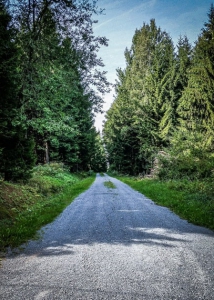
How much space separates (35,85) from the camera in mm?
8305

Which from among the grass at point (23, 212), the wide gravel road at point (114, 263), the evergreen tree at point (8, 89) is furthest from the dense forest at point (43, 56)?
the wide gravel road at point (114, 263)

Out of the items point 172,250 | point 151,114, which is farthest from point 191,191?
point 151,114

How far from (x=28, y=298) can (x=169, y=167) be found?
17412 mm

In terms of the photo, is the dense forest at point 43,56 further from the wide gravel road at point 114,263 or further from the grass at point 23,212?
the wide gravel road at point 114,263

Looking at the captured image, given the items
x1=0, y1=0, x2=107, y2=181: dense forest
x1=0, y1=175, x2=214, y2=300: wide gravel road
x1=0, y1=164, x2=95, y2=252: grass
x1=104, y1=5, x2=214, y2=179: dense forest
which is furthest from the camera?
x1=104, y1=5, x2=214, y2=179: dense forest

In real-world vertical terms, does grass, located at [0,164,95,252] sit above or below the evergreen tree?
below

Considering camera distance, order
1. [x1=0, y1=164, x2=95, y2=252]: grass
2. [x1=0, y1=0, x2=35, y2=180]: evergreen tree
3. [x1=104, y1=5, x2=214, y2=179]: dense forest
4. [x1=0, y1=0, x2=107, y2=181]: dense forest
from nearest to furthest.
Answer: [x1=0, y1=164, x2=95, y2=252]: grass, [x1=0, y1=0, x2=107, y2=181]: dense forest, [x1=0, y1=0, x2=35, y2=180]: evergreen tree, [x1=104, y1=5, x2=214, y2=179]: dense forest

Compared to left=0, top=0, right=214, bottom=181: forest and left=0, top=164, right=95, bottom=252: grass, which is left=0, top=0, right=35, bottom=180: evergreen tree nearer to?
left=0, top=0, right=214, bottom=181: forest

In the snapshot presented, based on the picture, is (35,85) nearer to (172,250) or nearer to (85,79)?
(85,79)

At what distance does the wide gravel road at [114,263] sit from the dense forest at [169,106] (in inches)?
418

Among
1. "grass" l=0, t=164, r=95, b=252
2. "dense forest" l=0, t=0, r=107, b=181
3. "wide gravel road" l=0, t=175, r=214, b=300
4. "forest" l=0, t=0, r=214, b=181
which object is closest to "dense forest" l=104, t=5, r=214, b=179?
"forest" l=0, t=0, r=214, b=181

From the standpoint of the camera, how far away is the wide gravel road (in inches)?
118

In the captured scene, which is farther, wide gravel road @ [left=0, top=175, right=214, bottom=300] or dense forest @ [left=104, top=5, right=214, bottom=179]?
dense forest @ [left=104, top=5, right=214, bottom=179]

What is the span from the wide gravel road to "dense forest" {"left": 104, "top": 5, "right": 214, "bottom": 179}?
10.6m
